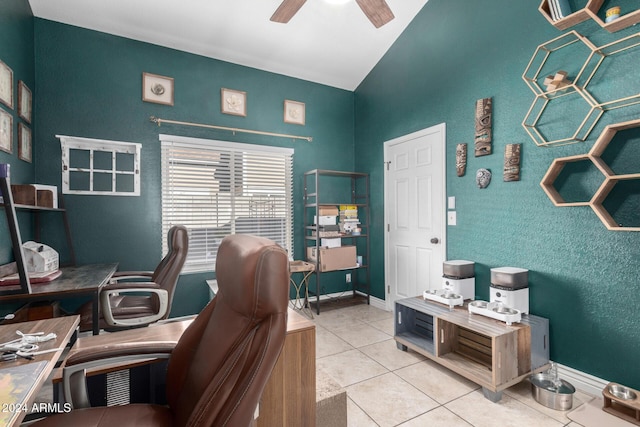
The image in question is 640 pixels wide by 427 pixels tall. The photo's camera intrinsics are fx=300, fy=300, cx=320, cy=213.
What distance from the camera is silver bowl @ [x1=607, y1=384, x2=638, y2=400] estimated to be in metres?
1.82

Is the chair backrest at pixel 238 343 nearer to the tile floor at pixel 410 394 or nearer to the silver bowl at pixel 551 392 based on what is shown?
the tile floor at pixel 410 394

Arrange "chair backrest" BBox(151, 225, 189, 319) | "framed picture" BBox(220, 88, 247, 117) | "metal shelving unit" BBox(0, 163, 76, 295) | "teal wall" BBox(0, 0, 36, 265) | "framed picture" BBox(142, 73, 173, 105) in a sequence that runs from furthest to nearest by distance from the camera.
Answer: "framed picture" BBox(220, 88, 247, 117) → "framed picture" BBox(142, 73, 173, 105) → "chair backrest" BBox(151, 225, 189, 319) → "teal wall" BBox(0, 0, 36, 265) → "metal shelving unit" BBox(0, 163, 76, 295)

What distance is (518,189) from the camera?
2506 mm

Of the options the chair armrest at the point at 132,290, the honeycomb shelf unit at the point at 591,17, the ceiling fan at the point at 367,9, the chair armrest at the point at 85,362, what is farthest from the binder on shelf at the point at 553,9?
Result: the chair armrest at the point at 132,290

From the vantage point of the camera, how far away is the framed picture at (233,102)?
361 centimetres

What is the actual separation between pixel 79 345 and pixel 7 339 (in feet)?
0.75

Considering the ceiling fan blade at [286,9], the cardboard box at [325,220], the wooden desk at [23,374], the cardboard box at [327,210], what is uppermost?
the ceiling fan blade at [286,9]

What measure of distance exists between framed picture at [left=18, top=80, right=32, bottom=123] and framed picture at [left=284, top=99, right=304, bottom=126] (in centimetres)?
252

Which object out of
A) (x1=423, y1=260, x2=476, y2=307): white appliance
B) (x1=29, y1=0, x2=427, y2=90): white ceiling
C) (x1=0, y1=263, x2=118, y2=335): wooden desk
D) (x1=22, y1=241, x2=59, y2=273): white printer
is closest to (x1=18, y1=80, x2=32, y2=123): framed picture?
(x1=29, y1=0, x2=427, y2=90): white ceiling

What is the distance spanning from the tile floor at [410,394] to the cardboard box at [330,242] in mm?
1200

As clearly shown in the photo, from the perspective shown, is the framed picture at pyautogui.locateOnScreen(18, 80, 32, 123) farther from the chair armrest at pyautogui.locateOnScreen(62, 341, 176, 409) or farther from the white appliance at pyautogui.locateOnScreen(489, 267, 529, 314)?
the white appliance at pyautogui.locateOnScreen(489, 267, 529, 314)

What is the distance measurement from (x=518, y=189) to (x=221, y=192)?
121 inches

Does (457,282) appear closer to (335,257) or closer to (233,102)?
(335,257)

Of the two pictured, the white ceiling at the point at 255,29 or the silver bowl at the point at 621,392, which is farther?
the white ceiling at the point at 255,29
